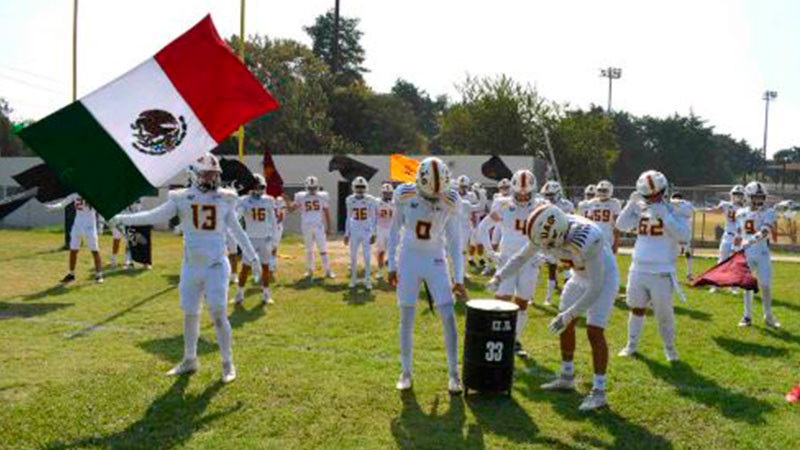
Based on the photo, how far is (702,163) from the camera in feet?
268

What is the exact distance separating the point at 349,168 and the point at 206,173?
81.6ft

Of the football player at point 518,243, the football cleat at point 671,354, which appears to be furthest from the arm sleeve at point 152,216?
the football cleat at point 671,354

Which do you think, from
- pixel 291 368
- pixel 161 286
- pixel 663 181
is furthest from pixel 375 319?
pixel 161 286

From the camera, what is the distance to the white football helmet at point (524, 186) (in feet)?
30.3

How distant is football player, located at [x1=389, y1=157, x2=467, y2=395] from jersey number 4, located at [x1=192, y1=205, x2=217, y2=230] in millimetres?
2061

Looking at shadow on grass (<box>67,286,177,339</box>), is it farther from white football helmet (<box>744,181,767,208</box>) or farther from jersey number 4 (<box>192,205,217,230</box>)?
white football helmet (<box>744,181,767,208</box>)

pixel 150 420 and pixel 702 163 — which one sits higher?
pixel 702 163

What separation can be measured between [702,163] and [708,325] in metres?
78.1

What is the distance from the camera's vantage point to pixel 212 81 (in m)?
8.14

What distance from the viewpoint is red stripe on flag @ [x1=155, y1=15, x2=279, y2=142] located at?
7.90m

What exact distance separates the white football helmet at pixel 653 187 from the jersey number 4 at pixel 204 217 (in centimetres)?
532

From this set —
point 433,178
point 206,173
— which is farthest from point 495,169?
point 206,173

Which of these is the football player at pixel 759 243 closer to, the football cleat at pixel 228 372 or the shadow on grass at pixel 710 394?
the shadow on grass at pixel 710 394

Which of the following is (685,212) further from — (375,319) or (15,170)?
(15,170)
